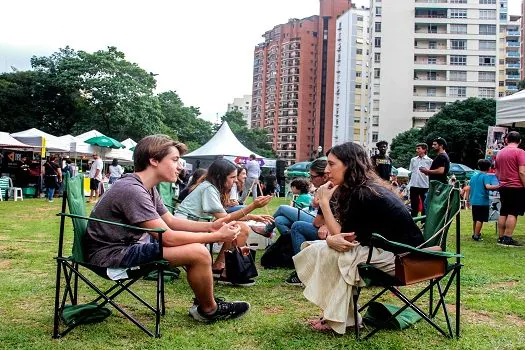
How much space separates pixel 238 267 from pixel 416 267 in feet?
6.54

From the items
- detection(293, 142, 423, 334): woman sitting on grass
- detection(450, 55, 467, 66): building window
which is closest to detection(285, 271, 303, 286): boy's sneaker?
detection(293, 142, 423, 334): woman sitting on grass

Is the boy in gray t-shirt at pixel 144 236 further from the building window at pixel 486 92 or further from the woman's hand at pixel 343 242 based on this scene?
the building window at pixel 486 92

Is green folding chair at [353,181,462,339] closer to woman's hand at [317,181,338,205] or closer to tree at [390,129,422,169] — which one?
woman's hand at [317,181,338,205]

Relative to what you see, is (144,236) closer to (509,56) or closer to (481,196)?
(481,196)

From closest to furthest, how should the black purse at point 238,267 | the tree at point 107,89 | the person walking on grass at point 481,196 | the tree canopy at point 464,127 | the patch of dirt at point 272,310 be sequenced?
the patch of dirt at point 272,310, the black purse at point 238,267, the person walking on grass at point 481,196, the tree at point 107,89, the tree canopy at point 464,127

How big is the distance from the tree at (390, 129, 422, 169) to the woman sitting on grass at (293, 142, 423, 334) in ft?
140

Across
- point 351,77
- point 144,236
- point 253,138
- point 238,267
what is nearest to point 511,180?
point 238,267

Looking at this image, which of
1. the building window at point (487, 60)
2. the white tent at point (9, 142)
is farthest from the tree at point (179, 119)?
the building window at point (487, 60)

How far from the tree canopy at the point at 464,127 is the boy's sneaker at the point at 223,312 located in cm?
3729

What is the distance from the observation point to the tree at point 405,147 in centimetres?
4550

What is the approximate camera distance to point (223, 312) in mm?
3395

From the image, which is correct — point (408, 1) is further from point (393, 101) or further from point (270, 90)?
point (270, 90)

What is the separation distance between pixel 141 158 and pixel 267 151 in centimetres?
7143

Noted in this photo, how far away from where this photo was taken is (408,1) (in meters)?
63.0
